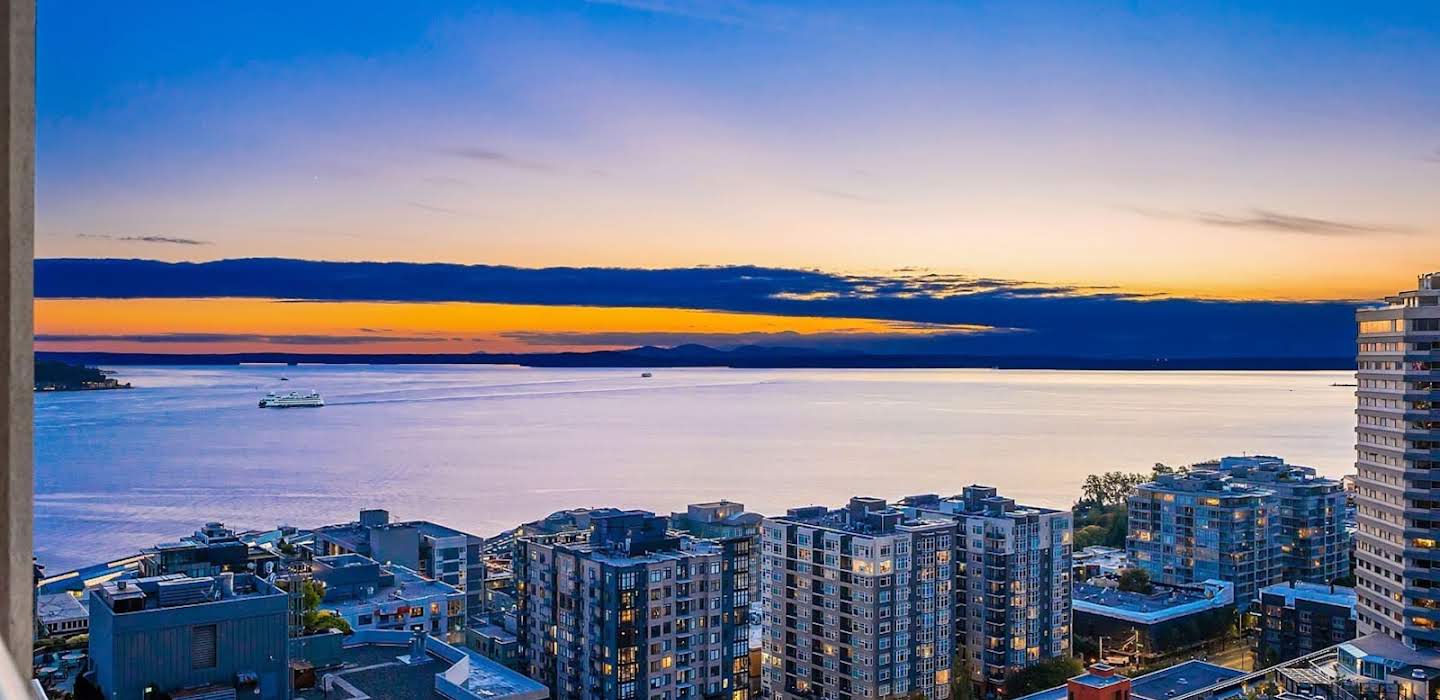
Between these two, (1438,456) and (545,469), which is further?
(545,469)

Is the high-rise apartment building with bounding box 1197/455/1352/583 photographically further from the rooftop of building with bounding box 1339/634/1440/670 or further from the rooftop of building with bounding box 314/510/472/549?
the rooftop of building with bounding box 314/510/472/549

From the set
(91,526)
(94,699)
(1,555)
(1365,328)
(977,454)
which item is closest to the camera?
(1,555)

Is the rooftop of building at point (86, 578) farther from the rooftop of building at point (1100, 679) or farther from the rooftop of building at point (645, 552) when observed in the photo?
the rooftop of building at point (1100, 679)

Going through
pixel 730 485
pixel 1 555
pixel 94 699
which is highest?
pixel 1 555

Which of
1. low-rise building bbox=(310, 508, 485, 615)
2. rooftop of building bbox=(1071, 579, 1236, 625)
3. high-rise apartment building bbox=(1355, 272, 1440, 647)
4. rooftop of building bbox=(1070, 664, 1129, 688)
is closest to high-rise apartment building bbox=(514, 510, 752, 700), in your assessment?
low-rise building bbox=(310, 508, 485, 615)

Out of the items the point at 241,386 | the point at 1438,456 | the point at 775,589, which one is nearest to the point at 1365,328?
the point at 1438,456

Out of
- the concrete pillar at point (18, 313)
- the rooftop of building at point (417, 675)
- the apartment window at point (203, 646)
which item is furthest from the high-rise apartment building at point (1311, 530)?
the concrete pillar at point (18, 313)

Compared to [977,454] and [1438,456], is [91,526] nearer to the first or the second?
[1438,456]
